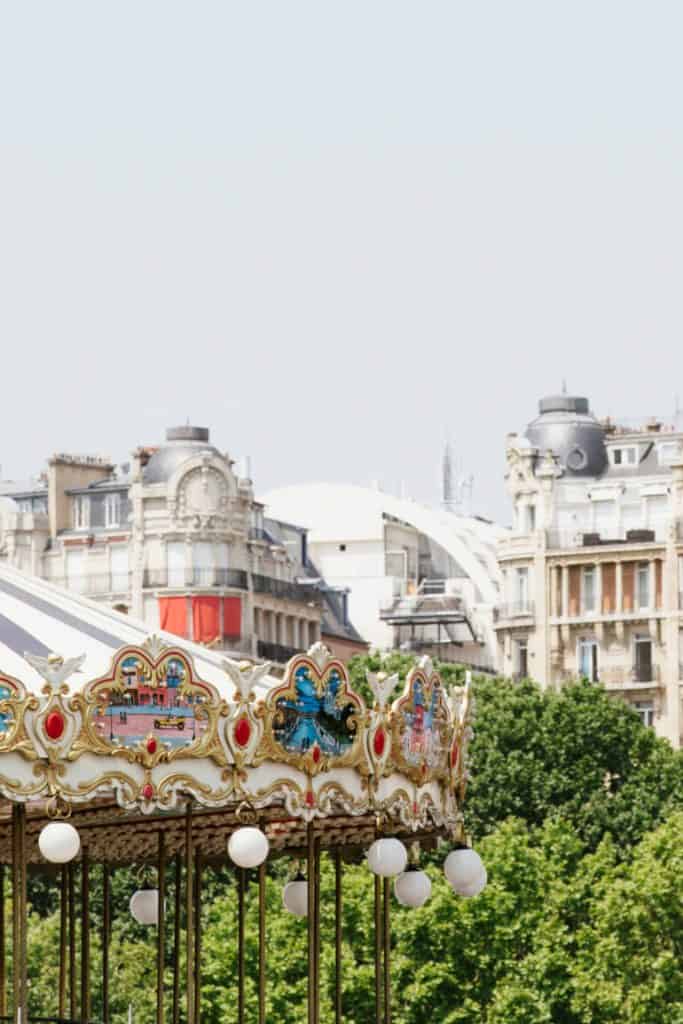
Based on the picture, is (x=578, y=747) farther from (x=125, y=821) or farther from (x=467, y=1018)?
(x=125, y=821)

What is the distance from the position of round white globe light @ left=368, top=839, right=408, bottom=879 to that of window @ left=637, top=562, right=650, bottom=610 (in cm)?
10160

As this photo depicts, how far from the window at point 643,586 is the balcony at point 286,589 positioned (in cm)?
1337

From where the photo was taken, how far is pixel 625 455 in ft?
480

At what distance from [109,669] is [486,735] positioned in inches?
2819

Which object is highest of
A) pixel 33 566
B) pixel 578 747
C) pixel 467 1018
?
pixel 33 566

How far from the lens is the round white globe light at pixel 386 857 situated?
1330 inches

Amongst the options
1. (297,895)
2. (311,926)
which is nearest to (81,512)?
(297,895)

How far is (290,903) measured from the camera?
39.3 metres

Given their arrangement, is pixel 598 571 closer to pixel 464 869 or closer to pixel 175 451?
pixel 175 451

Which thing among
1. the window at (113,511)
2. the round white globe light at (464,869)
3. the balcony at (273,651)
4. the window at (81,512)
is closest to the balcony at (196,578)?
the balcony at (273,651)

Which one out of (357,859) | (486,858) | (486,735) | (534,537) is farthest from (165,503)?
(357,859)

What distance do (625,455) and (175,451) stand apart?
19.0 m

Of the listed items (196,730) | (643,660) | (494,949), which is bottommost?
(494,949)

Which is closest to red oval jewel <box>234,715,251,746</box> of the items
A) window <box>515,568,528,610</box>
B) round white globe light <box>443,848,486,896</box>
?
round white globe light <box>443,848,486,896</box>
